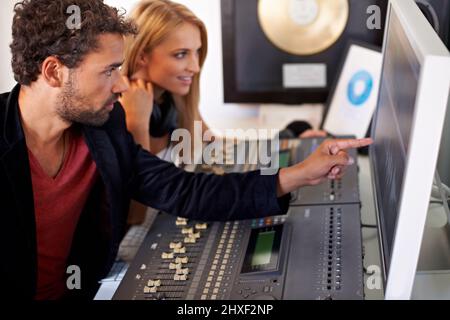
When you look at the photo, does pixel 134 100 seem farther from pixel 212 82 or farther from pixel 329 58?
pixel 329 58

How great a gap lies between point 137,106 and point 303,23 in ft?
2.19

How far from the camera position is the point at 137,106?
157cm

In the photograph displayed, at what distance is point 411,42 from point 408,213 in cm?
23

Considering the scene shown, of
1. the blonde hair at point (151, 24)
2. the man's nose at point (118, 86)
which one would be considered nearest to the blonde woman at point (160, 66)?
the blonde hair at point (151, 24)

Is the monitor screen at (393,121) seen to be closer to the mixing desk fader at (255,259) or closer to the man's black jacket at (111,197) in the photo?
the mixing desk fader at (255,259)

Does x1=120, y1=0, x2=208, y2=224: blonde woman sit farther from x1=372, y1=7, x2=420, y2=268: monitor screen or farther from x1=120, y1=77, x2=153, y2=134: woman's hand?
x1=372, y1=7, x2=420, y2=268: monitor screen

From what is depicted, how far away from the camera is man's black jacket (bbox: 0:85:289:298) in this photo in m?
1.05

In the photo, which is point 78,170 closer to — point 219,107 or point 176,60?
point 176,60

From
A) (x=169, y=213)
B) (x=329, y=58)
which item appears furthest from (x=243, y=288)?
(x=329, y=58)

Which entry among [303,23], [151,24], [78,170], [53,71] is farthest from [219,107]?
[53,71]

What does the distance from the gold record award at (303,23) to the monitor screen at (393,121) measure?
0.66 metres

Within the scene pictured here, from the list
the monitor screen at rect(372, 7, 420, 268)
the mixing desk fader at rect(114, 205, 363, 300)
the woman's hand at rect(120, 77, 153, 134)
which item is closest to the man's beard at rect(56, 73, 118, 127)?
the mixing desk fader at rect(114, 205, 363, 300)
